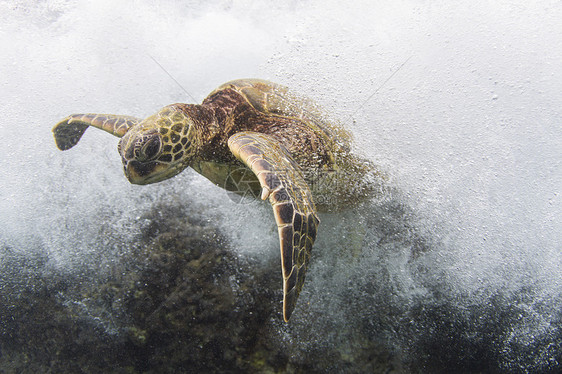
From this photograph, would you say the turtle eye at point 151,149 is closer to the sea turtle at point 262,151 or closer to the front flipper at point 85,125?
the sea turtle at point 262,151

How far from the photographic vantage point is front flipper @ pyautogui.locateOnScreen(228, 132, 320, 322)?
1.10 m

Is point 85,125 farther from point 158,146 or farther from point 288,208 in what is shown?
point 288,208

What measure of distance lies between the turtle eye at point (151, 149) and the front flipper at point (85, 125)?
1.94 ft

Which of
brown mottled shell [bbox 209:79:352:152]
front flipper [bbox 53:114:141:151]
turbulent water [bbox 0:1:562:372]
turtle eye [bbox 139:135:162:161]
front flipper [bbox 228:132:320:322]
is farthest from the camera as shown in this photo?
turbulent water [bbox 0:1:562:372]

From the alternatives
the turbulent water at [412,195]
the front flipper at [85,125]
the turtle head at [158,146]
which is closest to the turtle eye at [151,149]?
the turtle head at [158,146]

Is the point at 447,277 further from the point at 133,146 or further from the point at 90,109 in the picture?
the point at 90,109

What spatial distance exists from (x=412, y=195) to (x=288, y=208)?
4.51ft

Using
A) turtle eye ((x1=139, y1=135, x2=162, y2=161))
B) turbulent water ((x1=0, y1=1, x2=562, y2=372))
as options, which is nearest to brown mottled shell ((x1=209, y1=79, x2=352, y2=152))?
turbulent water ((x1=0, y1=1, x2=562, y2=372))

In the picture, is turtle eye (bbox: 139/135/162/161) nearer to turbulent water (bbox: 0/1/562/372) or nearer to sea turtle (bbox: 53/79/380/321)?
sea turtle (bbox: 53/79/380/321)

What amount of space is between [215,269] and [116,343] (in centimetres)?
100

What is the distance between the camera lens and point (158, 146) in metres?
1.46

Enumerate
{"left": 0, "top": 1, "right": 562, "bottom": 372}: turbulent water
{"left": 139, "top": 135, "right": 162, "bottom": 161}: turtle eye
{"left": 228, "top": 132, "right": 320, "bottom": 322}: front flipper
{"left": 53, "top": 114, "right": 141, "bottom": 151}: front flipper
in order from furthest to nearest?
{"left": 0, "top": 1, "right": 562, "bottom": 372}: turbulent water → {"left": 53, "top": 114, "right": 141, "bottom": 151}: front flipper → {"left": 139, "top": 135, "right": 162, "bottom": 161}: turtle eye → {"left": 228, "top": 132, "right": 320, "bottom": 322}: front flipper

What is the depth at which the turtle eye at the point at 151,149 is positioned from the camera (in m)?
1.41

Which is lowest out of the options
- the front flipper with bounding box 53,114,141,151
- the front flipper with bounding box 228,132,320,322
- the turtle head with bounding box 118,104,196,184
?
the front flipper with bounding box 53,114,141,151
